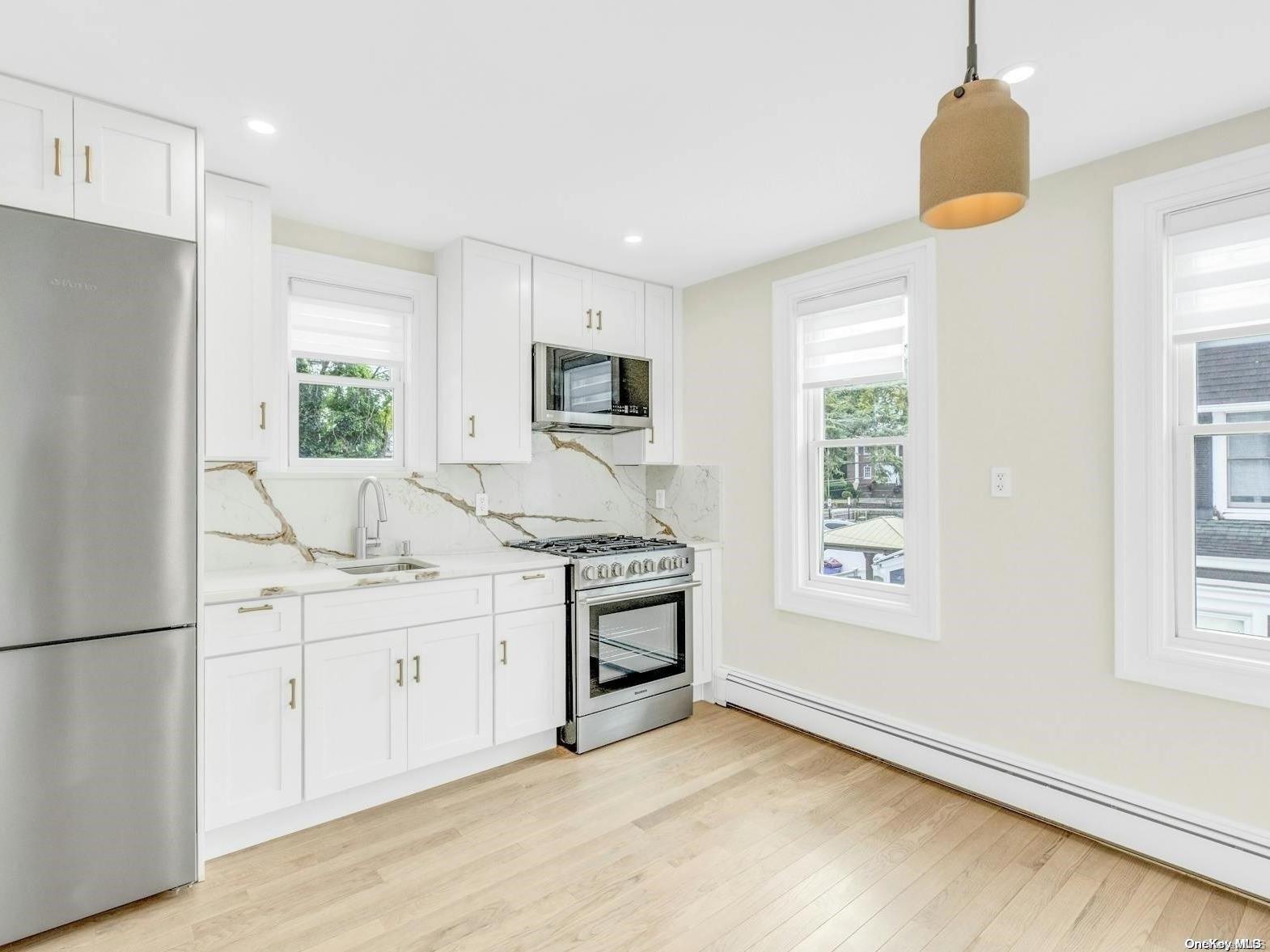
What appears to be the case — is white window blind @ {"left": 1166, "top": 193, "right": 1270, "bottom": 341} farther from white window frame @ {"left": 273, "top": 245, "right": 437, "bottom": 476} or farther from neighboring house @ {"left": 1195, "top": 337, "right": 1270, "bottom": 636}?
white window frame @ {"left": 273, "top": 245, "right": 437, "bottom": 476}

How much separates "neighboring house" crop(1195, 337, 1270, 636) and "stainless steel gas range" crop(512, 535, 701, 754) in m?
2.21

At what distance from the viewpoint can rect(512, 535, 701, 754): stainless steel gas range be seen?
10.7 feet

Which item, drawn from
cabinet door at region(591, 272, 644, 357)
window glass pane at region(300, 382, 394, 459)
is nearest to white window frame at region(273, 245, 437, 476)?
window glass pane at region(300, 382, 394, 459)

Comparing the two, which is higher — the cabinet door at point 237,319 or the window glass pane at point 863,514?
the cabinet door at point 237,319

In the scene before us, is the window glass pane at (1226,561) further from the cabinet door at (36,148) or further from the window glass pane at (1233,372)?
the cabinet door at (36,148)

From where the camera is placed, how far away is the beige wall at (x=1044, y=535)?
7.52ft

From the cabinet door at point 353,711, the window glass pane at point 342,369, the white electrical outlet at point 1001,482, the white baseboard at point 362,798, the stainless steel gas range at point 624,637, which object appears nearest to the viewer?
the white baseboard at point 362,798

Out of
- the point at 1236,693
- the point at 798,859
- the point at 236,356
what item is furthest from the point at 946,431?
the point at 236,356

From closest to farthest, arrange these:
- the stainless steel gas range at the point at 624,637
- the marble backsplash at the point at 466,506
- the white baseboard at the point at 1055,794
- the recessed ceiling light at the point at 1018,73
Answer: the recessed ceiling light at the point at 1018,73, the white baseboard at the point at 1055,794, the marble backsplash at the point at 466,506, the stainless steel gas range at the point at 624,637

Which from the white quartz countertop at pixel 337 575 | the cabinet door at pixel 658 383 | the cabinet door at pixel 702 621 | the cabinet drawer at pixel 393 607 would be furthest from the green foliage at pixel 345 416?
the cabinet door at pixel 702 621

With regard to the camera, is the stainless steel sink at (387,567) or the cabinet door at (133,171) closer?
the cabinet door at (133,171)

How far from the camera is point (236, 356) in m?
2.62

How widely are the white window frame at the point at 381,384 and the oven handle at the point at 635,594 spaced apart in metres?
1.06

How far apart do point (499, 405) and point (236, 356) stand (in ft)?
3.89
